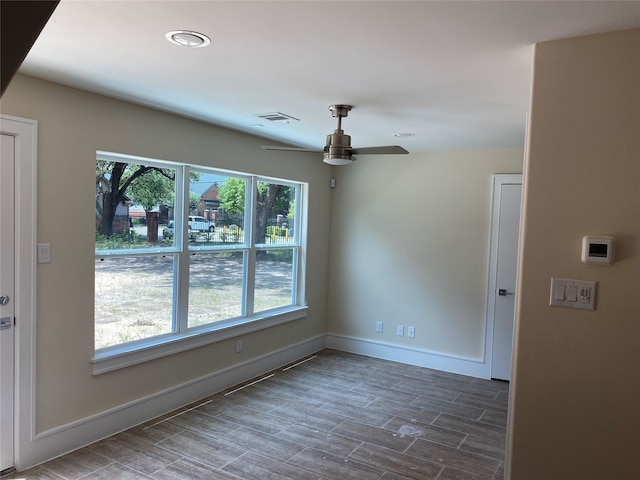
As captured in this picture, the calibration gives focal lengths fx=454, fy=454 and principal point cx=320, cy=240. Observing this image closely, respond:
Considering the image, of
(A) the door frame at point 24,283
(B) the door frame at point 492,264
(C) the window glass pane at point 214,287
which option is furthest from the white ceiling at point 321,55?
(C) the window glass pane at point 214,287

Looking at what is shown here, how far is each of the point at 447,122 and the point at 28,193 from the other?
2926 millimetres

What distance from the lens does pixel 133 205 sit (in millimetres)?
3488

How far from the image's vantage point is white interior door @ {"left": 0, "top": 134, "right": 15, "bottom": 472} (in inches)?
104

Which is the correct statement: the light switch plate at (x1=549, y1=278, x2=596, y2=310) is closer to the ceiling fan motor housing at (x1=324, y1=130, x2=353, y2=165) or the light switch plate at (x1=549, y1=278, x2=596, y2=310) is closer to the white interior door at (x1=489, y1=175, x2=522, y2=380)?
the ceiling fan motor housing at (x1=324, y1=130, x2=353, y2=165)

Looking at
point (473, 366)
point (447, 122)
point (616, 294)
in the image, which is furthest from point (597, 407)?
point (473, 366)

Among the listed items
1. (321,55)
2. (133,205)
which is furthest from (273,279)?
(321,55)

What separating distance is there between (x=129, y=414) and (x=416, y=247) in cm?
332

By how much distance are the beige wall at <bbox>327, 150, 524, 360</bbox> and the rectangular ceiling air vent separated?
1906 mm

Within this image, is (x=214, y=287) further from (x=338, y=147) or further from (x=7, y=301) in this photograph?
(x=338, y=147)

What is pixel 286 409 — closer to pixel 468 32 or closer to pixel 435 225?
pixel 435 225

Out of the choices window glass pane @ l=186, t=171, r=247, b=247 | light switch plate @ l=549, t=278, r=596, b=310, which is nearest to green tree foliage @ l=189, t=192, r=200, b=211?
window glass pane @ l=186, t=171, r=247, b=247

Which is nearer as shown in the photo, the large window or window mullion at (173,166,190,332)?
the large window

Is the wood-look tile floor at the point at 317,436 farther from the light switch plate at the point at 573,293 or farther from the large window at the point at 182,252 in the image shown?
the light switch plate at the point at 573,293

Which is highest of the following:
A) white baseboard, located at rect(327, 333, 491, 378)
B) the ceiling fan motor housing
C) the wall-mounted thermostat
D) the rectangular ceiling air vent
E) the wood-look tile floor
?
the rectangular ceiling air vent
